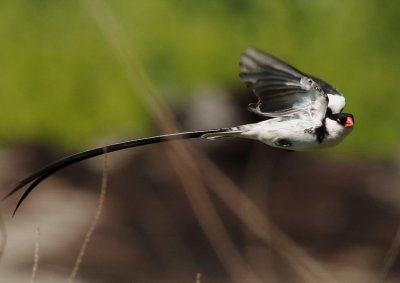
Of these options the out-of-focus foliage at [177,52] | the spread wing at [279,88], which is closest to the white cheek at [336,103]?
the spread wing at [279,88]

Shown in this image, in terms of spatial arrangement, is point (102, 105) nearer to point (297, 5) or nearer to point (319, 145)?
point (297, 5)

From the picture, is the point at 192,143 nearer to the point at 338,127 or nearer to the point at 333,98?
the point at 333,98

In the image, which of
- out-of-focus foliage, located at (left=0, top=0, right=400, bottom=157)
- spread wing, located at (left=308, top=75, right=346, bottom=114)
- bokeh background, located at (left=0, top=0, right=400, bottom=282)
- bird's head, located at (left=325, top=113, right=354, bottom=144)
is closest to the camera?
bird's head, located at (left=325, top=113, right=354, bottom=144)

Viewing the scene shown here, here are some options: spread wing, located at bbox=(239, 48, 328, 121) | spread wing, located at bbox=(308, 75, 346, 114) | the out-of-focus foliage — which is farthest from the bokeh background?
spread wing, located at bbox=(239, 48, 328, 121)

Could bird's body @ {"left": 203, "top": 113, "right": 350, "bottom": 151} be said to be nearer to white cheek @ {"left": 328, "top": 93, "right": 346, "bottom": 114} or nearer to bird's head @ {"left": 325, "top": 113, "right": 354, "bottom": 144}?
bird's head @ {"left": 325, "top": 113, "right": 354, "bottom": 144}

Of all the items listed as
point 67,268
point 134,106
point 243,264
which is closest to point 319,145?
point 243,264

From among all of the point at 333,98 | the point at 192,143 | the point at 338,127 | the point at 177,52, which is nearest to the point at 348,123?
the point at 338,127

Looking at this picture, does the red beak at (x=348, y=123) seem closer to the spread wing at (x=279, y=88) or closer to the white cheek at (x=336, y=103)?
the spread wing at (x=279, y=88)
